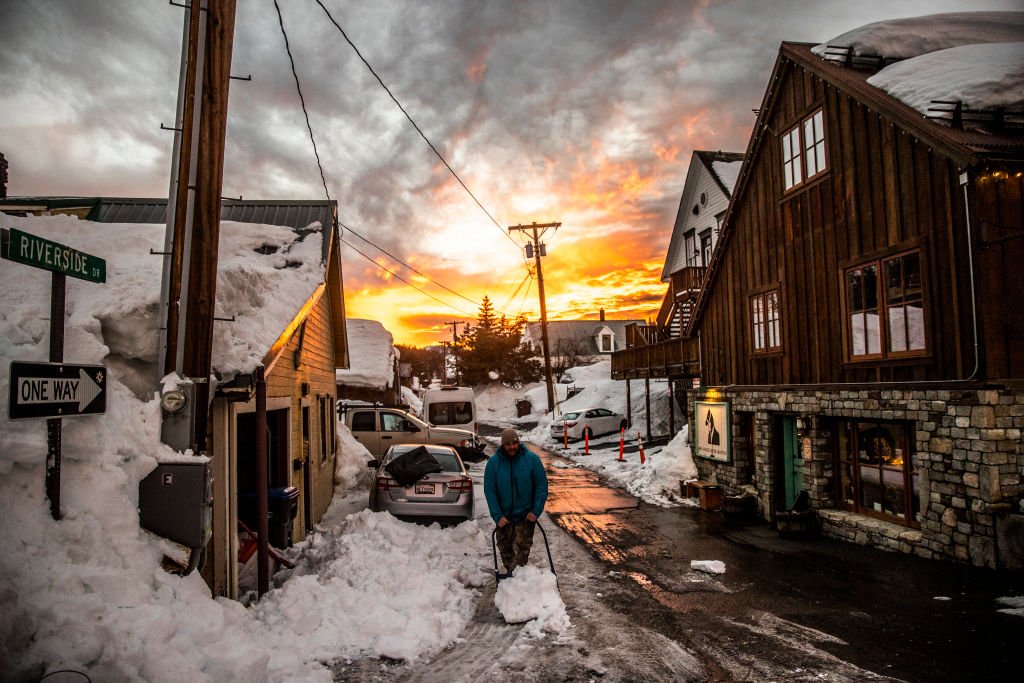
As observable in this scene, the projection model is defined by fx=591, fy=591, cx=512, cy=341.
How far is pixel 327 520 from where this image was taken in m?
11.1

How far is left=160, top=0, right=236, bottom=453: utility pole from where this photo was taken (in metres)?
5.61

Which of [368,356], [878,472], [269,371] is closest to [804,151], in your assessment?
[878,472]

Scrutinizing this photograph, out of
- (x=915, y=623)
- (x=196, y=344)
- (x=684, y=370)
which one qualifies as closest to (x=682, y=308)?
(x=684, y=370)

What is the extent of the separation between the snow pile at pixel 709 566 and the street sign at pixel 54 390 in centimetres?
736

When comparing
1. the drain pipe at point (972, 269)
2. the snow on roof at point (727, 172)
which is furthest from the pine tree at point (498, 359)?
the drain pipe at point (972, 269)

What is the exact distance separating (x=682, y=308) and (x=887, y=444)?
14180 millimetres

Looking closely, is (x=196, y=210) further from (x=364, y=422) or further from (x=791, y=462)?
(x=364, y=422)

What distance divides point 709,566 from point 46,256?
8180 millimetres

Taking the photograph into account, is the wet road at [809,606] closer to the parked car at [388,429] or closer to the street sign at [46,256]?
the street sign at [46,256]

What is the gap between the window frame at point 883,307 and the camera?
8.77 metres

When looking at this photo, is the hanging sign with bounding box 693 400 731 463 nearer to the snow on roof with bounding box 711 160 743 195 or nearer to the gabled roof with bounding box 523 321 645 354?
the snow on roof with bounding box 711 160 743 195

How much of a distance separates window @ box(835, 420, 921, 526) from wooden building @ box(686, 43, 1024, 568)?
26 millimetres

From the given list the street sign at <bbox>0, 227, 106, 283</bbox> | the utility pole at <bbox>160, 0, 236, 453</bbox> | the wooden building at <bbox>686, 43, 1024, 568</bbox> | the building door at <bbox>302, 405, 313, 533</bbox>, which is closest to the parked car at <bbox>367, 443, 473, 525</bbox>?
the building door at <bbox>302, 405, 313, 533</bbox>

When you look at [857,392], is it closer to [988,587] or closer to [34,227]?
[988,587]
